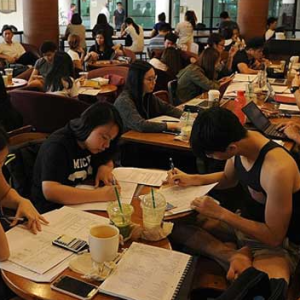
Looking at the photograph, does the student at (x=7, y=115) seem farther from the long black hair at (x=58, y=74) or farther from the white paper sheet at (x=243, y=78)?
the white paper sheet at (x=243, y=78)

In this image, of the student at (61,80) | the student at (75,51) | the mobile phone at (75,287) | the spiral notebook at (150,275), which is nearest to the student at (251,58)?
the student at (75,51)

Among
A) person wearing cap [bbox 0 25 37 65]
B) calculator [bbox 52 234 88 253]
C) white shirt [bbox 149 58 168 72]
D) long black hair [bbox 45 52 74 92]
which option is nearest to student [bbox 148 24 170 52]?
person wearing cap [bbox 0 25 37 65]

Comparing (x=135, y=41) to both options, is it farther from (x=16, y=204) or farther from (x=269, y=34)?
(x=16, y=204)

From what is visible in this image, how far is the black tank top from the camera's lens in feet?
6.47

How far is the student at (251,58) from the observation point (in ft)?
20.4

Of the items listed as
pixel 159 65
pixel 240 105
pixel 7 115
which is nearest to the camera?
pixel 7 115

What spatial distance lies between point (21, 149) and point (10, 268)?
36.2 inches

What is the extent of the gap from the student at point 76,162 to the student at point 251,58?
421 cm

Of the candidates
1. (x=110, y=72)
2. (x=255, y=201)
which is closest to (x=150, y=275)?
(x=255, y=201)

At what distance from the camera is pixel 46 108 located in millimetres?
4141

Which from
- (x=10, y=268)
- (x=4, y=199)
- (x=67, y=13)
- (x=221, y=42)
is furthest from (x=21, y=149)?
(x=67, y=13)

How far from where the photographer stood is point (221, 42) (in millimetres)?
6082

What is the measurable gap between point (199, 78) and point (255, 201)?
2.83m

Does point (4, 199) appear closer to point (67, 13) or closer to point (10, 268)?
point (10, 268)
